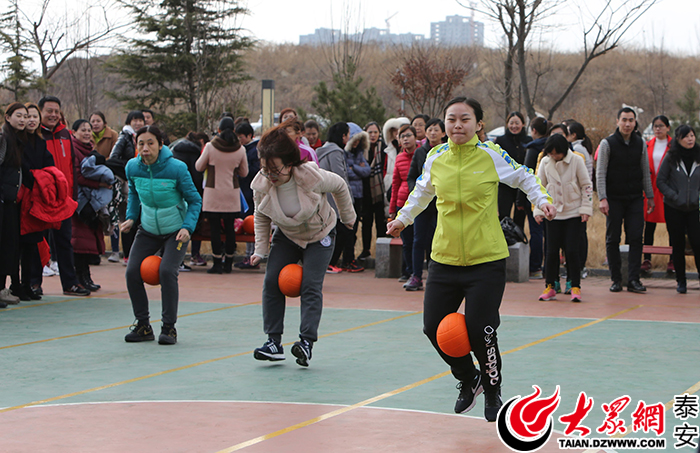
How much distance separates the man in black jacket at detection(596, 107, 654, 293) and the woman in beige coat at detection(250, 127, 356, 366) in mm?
5412

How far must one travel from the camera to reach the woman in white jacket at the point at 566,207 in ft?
33.0

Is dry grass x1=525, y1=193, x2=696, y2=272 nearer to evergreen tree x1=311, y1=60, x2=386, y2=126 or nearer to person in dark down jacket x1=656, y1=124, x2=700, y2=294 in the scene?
person in dark down jacket x1=656, y1=124, x2=700, y2=294

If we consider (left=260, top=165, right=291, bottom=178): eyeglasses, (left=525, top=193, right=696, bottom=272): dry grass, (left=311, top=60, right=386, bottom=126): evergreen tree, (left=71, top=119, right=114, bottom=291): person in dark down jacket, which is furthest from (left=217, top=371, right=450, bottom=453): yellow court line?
(left=311, top=60, right=386, bottom=126): evergreen tree

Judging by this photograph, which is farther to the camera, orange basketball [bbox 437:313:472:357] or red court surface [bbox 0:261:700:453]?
orange basketball [bbox 437:313:472:357]

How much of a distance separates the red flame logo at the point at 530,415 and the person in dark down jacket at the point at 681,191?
6469mm

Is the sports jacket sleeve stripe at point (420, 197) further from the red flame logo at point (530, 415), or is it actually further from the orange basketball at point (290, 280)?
the orange basketball at point (290, 280)

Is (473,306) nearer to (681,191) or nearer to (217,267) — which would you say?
(681,191)

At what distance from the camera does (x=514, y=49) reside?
61.6ft

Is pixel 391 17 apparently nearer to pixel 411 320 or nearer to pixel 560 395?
pixel 411 320

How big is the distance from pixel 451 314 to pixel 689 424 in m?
1.44

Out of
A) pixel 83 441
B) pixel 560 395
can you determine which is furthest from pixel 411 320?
pixel 83 441

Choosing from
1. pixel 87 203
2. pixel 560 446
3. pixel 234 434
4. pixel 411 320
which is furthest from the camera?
pixel 87 203

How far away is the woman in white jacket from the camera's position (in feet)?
33.0

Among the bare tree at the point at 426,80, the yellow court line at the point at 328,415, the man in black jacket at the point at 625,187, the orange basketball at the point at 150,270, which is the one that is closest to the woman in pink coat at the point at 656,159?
the man in black jacket at the point at 625,187
